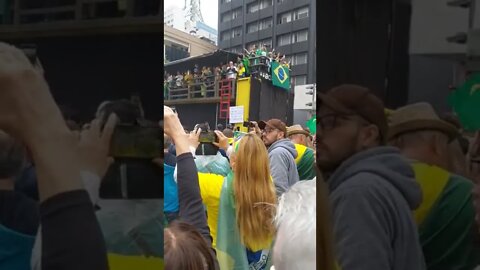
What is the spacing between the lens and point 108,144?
0.62 metres

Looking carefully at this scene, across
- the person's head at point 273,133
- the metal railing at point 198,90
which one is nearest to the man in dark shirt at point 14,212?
the person's head at point 273,133

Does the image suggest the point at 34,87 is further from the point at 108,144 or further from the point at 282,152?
the point at 282,152

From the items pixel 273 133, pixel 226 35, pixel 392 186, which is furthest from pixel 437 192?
pixel 226 35

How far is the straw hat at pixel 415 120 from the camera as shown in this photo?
61 centimetres

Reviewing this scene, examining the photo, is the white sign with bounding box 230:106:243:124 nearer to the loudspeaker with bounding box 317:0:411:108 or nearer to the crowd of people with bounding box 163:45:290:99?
the crowd of people with bounding box 163:45:290:99

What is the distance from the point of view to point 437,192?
62 centimetres

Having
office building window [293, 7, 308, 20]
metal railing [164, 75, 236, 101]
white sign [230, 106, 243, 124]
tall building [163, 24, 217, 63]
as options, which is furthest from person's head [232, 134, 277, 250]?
office building window [293, 7, 308, 20]

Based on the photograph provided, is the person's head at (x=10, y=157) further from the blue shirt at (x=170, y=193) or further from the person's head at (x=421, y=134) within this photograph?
the blue shirt at (x=170, y=193)

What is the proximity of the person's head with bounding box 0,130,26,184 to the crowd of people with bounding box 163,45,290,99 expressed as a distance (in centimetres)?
328

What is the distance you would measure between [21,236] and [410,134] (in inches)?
21.4

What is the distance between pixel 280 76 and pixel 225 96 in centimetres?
67

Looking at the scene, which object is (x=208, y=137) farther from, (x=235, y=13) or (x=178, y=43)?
(x=235, y=13)

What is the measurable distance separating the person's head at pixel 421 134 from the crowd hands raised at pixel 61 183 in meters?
0.33

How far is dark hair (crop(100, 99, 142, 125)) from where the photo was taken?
24.1 inches
